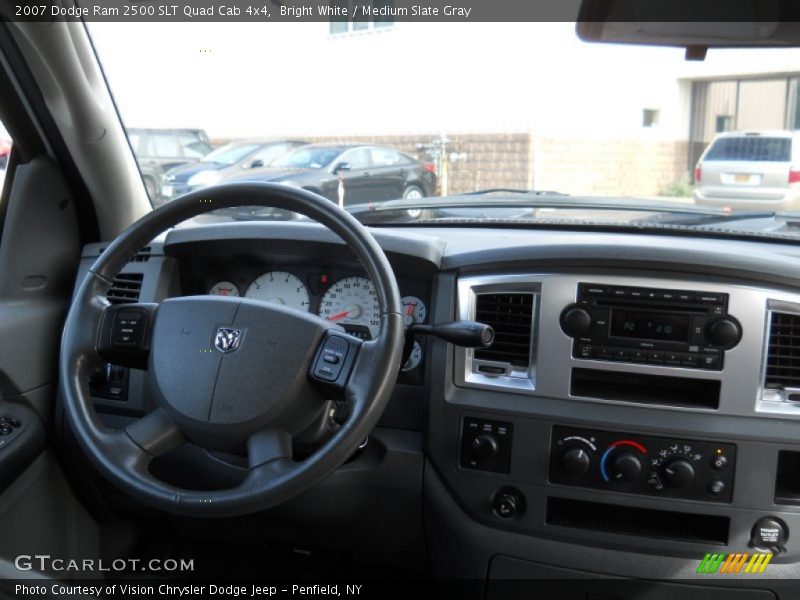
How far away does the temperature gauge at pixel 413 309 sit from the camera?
257cm

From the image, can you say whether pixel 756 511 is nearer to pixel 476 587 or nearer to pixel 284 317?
pixel 476 587

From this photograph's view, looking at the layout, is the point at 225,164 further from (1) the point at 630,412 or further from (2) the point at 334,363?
(1) the point at 630,412

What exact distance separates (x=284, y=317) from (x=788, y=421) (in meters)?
1.43

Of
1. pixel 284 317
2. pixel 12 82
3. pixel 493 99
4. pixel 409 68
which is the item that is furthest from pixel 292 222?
pixel 493 99

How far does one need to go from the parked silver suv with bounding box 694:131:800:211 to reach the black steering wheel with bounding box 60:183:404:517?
79.0 inches

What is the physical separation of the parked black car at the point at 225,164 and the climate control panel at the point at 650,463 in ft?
5.61

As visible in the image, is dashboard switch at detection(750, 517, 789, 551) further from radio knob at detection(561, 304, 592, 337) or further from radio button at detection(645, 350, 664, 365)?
radio knob at detection(561, 304, 592, 337)

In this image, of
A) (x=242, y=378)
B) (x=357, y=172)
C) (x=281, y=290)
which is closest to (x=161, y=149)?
(x=357, y=172)

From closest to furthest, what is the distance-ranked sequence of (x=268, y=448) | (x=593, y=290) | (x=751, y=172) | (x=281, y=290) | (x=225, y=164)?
(x=268, y=448) < (x=593, y=290) < (x=281, y=290) < (x=225, y=164) < (x=751, y=172)

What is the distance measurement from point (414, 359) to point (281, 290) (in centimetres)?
52

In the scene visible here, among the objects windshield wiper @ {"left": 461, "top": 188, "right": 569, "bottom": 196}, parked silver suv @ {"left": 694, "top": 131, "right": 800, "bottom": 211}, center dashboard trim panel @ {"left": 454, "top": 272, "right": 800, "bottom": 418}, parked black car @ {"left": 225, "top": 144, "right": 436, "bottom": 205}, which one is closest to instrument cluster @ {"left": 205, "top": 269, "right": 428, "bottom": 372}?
center dashboard trim panel @ {"left": 454, "top": 272, "right": 800, "bottom": 418}

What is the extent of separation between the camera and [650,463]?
226 centimetres

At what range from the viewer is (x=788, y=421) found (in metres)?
2.20

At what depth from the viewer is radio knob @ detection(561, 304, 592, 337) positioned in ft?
7.45
